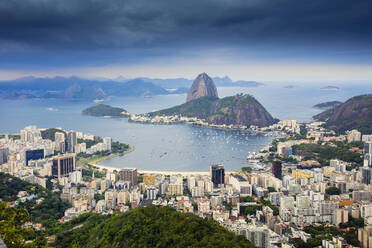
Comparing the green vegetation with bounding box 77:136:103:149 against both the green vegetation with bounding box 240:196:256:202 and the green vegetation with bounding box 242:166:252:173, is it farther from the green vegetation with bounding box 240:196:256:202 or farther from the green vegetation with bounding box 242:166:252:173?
the green vegetation with bounding box 240:196:256:202

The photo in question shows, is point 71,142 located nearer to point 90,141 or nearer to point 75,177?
point 90,141

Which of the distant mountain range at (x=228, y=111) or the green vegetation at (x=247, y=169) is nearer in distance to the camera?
the green vegetation at (x=247, y=169)

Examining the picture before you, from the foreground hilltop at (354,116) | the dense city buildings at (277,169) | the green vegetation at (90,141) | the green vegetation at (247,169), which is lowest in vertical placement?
the green vegetation at (247,169)

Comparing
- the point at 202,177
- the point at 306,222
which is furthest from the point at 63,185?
the point at 306,222

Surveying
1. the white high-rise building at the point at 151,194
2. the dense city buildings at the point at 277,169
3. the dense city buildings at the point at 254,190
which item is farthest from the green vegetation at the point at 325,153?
the white high-rise building at the point at 151,194

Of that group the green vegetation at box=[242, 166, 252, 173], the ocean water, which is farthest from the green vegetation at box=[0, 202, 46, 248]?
the ocean water

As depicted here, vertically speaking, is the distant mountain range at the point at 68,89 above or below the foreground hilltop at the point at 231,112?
above

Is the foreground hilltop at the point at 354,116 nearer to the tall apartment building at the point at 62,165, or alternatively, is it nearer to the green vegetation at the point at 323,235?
the green vegetation at the point at 323,235
